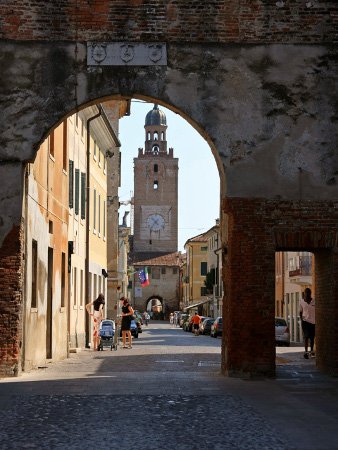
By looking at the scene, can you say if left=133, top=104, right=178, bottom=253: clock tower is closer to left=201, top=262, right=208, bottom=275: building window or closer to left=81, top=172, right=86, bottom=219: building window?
left=201, top=262, right=208, bottom=275: building window

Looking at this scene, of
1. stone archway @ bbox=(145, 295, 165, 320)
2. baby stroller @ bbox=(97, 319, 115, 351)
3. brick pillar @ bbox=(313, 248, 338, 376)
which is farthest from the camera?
stone archway @ bbox=(145, 295, 165, 320)

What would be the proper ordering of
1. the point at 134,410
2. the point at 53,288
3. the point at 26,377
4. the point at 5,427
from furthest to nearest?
the point at 53,288 < the point at 26,377 < the point at 134,410 < the point at 5,427

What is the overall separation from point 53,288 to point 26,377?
704 centimetres

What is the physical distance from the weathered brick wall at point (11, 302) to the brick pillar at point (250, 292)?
12.6ft

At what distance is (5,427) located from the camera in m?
10.6

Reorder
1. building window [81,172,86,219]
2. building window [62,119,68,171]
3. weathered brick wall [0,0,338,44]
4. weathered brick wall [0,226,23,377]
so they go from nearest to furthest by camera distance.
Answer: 1. weathered brick wall [0,226,23,377]
2. weathered brick wall [0,0,338,44]
3. building window [62,119,68,171]
4. building window [81,172,86,219]

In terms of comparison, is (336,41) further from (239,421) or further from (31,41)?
(239,421)

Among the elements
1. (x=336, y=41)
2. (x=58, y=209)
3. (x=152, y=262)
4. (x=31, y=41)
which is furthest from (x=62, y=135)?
(x=152, y=262)

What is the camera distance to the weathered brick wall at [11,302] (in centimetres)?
1803

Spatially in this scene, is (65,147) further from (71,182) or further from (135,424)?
(135,424)

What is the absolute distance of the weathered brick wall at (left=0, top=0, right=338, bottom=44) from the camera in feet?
61.4

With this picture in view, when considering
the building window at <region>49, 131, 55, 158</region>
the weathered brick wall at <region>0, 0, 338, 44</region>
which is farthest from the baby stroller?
the weathered brick wall at <region>0, 0, 338, 44</region>

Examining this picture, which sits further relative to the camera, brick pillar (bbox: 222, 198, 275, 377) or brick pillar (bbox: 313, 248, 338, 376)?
brick pillar (bbox: 313, 248, 338, 376)

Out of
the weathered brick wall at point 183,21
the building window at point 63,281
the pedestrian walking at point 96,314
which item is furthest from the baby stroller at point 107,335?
the weathered brick wall at point 183,21
